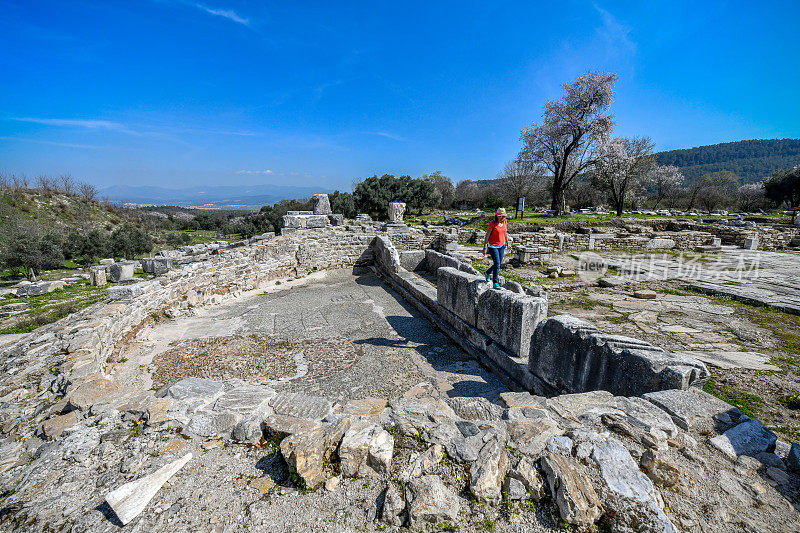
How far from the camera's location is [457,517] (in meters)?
1.85

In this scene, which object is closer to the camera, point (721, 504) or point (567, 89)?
point (721, 504)

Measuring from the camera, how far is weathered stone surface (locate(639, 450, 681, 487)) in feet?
6.42

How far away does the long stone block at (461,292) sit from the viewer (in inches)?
212

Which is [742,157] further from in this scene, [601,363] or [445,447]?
[445,447]

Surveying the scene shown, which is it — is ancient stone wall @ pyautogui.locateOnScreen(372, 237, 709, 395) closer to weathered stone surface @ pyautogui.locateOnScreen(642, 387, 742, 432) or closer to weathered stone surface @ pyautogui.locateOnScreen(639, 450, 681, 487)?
weathered stone surface @ pyautogui.locateOnScreen(642, 387, 742, 432)

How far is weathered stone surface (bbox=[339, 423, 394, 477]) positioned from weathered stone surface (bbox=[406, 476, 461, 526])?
241mm

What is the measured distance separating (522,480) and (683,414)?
5.08 ft

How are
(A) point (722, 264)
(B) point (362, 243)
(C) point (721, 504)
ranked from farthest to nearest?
(B) point (362, 243)
(A) point (722, 264)
(C) point (721, 504)

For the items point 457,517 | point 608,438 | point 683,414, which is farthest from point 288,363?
point 683,414

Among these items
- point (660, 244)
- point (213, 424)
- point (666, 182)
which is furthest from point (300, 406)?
point (666, 182)

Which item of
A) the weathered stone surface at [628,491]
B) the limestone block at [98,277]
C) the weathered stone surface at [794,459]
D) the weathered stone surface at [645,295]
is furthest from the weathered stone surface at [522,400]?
the limestone block at [98,277]

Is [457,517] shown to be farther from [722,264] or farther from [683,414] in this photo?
[722,264]

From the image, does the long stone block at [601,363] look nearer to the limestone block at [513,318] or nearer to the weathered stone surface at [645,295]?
the limestone block at [513,318]

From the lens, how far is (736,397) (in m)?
3.42
